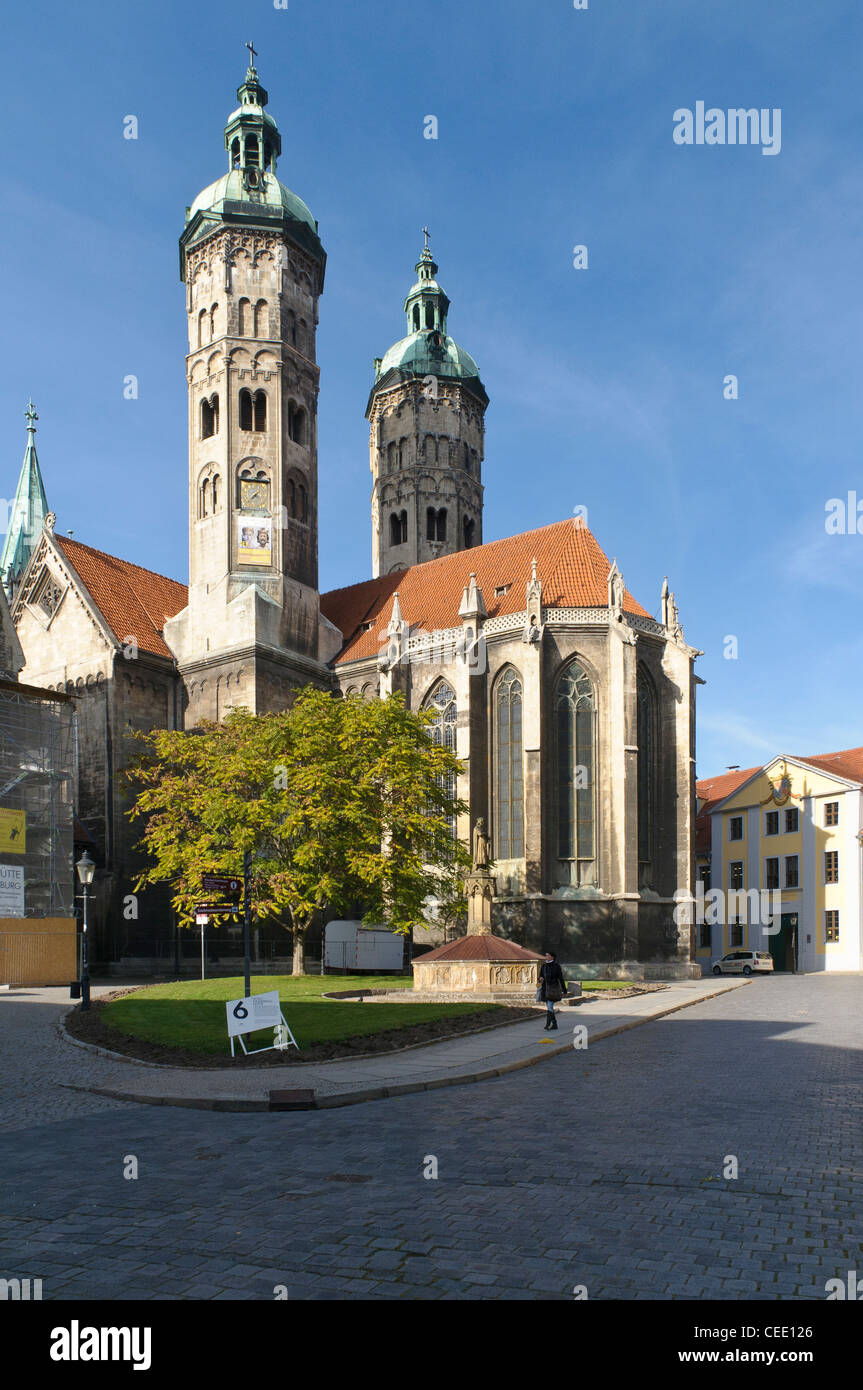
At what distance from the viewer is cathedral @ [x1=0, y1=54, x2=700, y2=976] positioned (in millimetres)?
43500

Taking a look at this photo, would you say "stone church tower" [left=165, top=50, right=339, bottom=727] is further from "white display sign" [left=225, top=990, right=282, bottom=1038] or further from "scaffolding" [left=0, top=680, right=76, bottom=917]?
"white display sign" [left=225, top=990, right=282, bottom=1038]

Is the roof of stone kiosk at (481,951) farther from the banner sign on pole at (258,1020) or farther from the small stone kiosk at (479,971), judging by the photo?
the banner sign on pole at (258,1020)

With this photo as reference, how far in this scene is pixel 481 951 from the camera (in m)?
28.7

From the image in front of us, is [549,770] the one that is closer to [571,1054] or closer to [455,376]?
[571,1054]

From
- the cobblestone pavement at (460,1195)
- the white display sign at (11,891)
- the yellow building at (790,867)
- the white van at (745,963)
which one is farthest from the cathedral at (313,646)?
the cobblestone pavement at (460,1195)

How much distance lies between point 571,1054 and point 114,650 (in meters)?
32.7

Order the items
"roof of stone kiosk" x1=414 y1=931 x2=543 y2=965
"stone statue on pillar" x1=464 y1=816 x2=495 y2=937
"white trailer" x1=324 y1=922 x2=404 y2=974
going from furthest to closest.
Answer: "white trailer" x1=324 y1=922 x2=404 y2=974, "stone statue on pillar" x1=464 y1=816 x2=495 y2=937, "roof of stone kiosk" x1=414 y1=931 x2=543 y2=965

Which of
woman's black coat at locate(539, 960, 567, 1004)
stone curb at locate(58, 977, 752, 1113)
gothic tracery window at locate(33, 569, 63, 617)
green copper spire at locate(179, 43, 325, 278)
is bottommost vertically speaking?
stone curb at locate(58, 977, 752, 1113)

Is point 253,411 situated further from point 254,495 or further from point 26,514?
point 26,514

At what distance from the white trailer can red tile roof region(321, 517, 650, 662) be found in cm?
1387

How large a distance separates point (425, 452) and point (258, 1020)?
Answer: 182 feet

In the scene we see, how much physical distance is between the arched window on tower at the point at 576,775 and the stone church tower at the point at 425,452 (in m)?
25.4

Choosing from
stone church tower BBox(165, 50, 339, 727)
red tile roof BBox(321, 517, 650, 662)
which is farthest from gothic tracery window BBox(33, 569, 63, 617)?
red tile roof BBox(321, 517, 650, 662)
